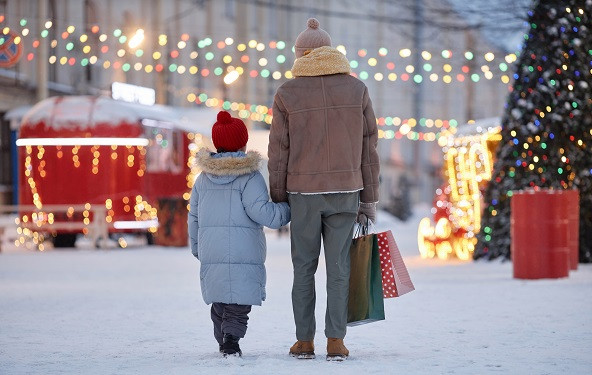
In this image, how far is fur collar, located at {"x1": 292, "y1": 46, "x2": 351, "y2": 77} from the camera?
729 cm

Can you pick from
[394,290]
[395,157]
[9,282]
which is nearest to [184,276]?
[9,282]

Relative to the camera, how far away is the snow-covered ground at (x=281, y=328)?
Result: 7121 millimetres

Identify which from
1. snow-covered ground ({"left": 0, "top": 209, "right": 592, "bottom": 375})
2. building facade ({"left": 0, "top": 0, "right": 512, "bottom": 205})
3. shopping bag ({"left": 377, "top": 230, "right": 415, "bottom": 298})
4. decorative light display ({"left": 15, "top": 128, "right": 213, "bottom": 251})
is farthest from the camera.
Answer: building facade ({"left": 0, "top": 0, "right": 512, "bottom": 205})

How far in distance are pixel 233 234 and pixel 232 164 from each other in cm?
40

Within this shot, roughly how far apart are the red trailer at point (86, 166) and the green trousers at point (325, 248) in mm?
16455

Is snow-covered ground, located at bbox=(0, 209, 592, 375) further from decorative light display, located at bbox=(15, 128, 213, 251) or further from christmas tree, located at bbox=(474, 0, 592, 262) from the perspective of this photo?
decorative light display, located at bbox=(15, 128, 213, 251)

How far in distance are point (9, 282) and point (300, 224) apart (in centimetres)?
793

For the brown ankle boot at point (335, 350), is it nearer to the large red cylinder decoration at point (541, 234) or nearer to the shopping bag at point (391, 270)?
the shopping bag at point (391, 270)

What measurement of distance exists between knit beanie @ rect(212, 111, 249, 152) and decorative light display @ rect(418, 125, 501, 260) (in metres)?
10.8

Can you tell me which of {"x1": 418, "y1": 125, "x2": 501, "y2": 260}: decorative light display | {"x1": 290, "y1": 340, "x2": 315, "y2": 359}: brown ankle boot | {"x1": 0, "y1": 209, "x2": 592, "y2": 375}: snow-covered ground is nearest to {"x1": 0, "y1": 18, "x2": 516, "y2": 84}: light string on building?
{"x1": 418, "y1": 125, "x2": 501, "y2": 260}: decorative light display

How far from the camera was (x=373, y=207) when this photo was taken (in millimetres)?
7434

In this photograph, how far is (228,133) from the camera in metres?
7.56

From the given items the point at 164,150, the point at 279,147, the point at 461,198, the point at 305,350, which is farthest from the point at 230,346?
the point at 164,150

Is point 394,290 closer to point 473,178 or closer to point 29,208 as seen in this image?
point 473,178
